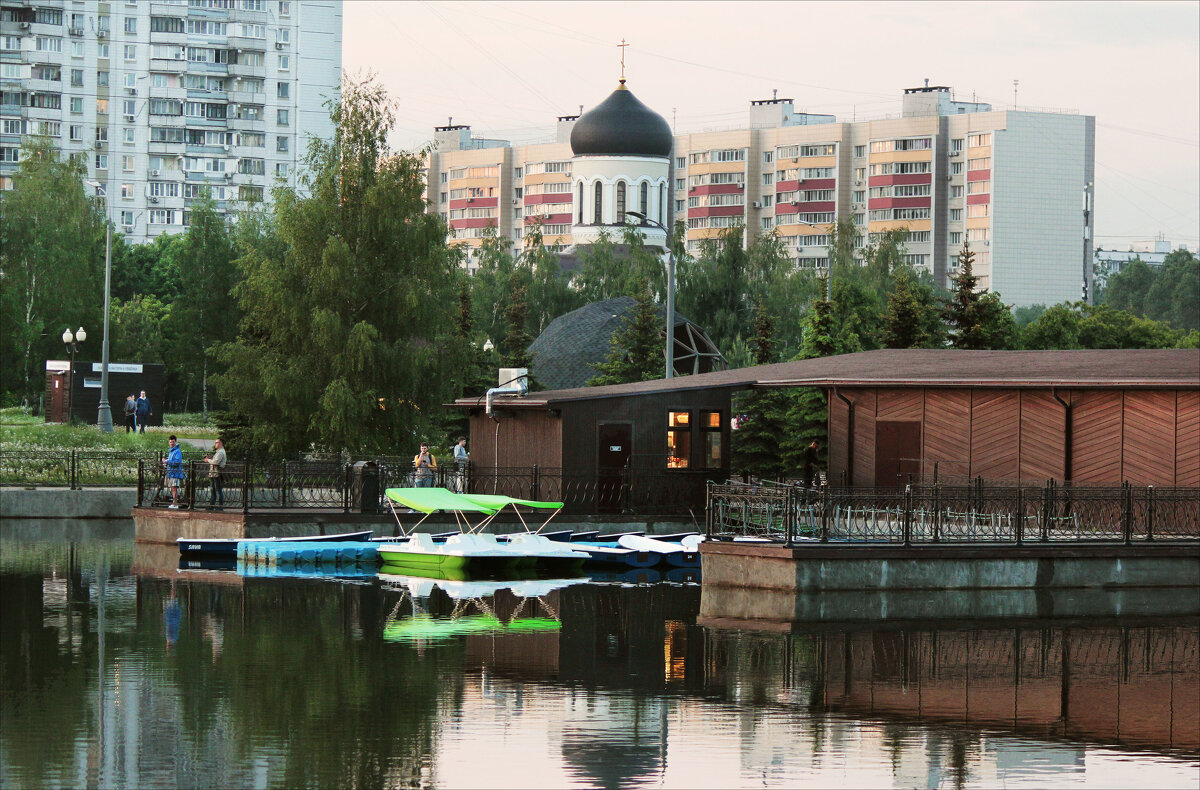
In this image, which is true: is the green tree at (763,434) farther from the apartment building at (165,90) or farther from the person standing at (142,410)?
the apartment building at (165,90)

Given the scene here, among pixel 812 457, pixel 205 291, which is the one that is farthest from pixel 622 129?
pixel 812 457

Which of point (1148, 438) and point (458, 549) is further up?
point (1148, 438)

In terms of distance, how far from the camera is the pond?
14016 millimetres

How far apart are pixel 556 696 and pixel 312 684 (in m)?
2.67

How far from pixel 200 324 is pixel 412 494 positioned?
46608 mm

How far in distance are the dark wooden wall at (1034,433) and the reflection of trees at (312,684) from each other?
40.2 ft

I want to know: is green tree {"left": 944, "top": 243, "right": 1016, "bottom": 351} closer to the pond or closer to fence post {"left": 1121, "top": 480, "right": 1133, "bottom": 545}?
fence post {"left": 1121, "top": 480, "right": 1133, "bottom": 545}

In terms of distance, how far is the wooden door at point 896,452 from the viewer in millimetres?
33344

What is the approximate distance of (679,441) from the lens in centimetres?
3662

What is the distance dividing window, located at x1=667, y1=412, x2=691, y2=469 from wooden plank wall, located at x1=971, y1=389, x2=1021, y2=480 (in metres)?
6.64

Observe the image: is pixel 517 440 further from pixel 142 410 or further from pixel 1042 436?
pixel 142 410

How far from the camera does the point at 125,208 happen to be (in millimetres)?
132000

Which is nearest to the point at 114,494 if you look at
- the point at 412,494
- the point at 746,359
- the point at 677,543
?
the point at 412,494

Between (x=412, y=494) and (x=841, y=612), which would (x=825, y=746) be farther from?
(x=412, y=494)
